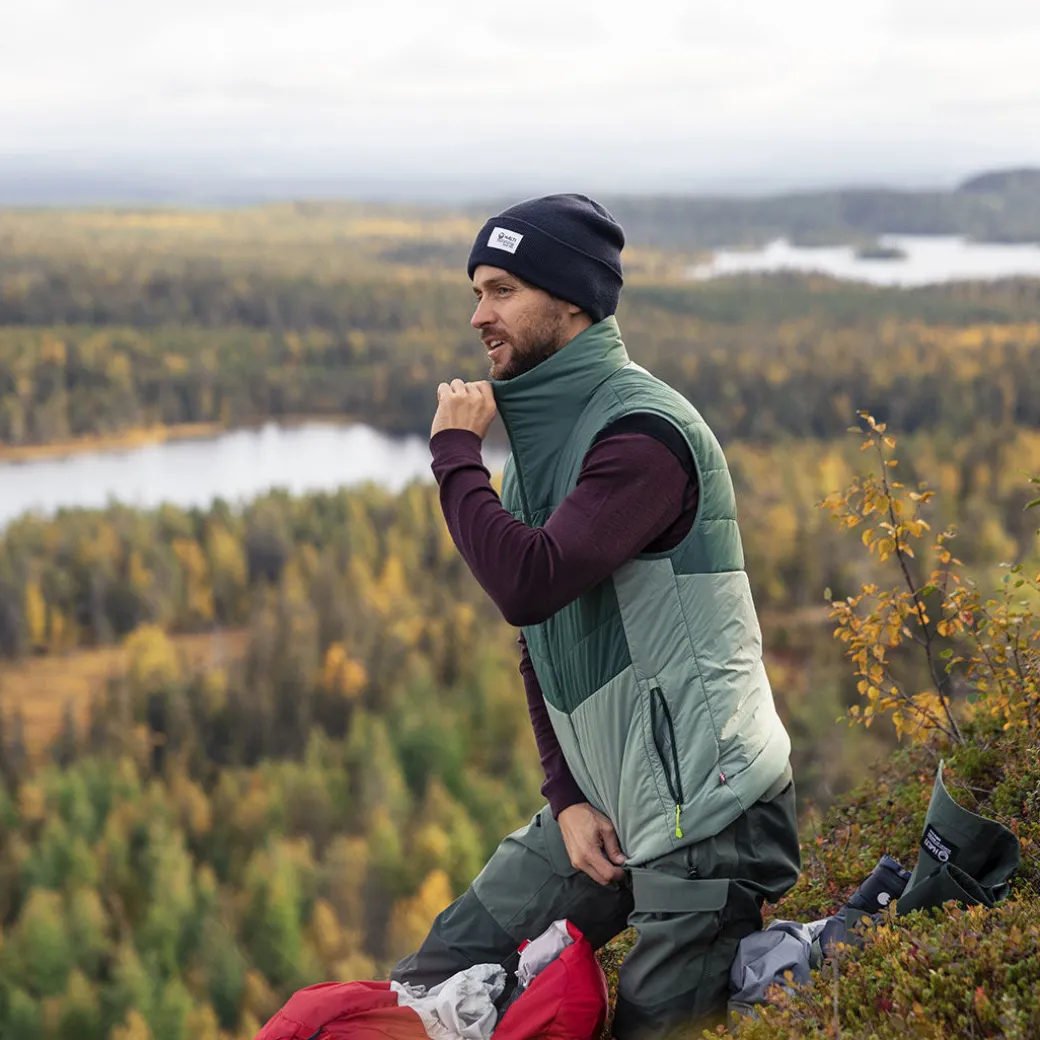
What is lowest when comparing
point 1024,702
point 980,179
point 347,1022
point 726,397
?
point 726,397

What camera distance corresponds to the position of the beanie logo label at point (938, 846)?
399cm

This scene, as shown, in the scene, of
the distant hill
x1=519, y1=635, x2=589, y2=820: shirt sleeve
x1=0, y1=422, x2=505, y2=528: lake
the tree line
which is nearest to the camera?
x1=519, y1=635, x2=589, y2=820: shirt sleeve

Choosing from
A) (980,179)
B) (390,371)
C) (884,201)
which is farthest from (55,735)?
(884,201)

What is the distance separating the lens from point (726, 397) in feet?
333

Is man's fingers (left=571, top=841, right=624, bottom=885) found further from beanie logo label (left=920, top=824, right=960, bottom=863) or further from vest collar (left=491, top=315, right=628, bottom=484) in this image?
vest collar (left=491, top=315, right=628, bottom=484)

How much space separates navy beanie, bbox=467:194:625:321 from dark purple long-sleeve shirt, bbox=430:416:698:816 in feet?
1.55

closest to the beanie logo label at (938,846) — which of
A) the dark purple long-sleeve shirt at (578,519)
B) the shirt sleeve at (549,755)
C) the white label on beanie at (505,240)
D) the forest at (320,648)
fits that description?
the shirt sleeve at (549,755)

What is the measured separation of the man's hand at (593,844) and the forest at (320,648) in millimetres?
1932

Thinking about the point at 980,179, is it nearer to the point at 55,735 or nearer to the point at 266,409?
the point at 266,409

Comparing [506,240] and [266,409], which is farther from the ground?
[506,240]

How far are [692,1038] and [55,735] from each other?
50450mm

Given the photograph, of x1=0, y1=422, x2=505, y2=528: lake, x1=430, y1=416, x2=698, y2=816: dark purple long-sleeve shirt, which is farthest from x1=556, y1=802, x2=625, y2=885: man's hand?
x1=0, y1=422, x2=505, y2=528: lake

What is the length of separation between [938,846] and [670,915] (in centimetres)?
90

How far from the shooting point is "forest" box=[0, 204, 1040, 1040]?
96.3 feet
